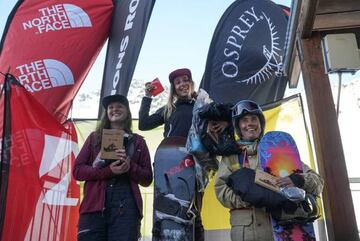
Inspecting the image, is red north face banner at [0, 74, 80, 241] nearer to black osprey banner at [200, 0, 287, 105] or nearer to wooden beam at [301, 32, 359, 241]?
black osprey banner at [200, 0, 287, 105]

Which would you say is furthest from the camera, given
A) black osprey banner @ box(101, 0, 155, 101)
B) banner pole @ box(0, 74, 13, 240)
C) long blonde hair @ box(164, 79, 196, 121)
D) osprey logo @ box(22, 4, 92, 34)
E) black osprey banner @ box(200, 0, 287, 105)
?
osprey logo @ box(22, 4, 92, 34)

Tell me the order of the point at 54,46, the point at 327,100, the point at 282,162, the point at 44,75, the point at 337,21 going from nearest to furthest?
the point at 282,162 < the point at 327,100 < the point at 337,21 < the point at 44,75 < the point at 54,46

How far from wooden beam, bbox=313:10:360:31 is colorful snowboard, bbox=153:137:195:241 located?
154cm

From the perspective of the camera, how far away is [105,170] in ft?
9.25

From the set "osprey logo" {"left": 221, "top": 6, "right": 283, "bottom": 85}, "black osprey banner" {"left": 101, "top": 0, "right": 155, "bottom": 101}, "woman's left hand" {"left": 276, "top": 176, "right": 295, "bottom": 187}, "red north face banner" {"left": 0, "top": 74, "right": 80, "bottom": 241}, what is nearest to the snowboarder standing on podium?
"black osprey banner" {"left": 101, "top": 0, "right": 155, "bottom": 101}

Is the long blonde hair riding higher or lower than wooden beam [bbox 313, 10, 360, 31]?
lower

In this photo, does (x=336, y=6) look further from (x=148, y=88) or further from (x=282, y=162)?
(x=148, y=88)

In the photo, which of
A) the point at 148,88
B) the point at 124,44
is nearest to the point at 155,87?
the point at 148,88

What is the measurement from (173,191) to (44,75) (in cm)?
261

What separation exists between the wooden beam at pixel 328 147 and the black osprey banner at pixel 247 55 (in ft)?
5.05

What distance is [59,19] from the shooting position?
16.5 feet

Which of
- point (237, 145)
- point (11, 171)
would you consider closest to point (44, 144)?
point (11, 171)

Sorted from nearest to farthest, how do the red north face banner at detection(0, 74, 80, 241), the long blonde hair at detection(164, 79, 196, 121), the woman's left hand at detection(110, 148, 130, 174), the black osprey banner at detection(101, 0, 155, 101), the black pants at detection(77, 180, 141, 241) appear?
the black pants at detection(77, 180, 141, 241) < the woman's left hand at detection(110, 148, 130, 174) < the red north face banner at detection(0, 74, 80, 241) < the long blonde hair at detection(164, 79, 196, 121) < the black osprey banner at detection(101, 0, 155, 101)

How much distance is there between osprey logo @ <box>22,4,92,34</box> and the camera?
4.95 metres
